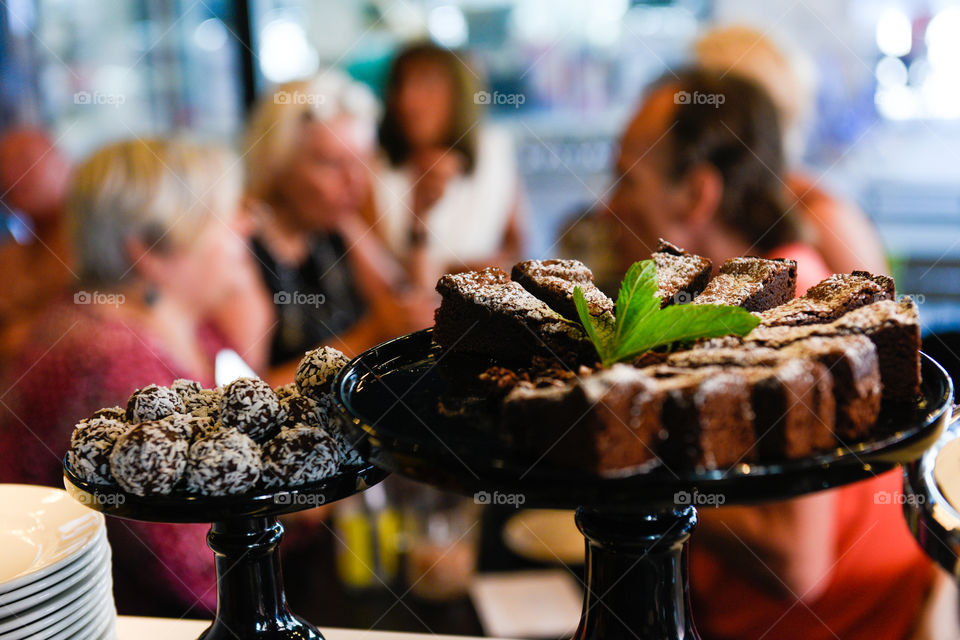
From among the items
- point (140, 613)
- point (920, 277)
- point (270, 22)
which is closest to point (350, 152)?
point (270, 22)

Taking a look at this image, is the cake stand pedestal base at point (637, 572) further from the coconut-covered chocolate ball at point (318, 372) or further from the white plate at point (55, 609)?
the white plate at point (55, 609)

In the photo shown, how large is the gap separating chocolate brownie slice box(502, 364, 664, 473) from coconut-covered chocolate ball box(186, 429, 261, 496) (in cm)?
30

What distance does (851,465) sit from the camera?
0.71 meters

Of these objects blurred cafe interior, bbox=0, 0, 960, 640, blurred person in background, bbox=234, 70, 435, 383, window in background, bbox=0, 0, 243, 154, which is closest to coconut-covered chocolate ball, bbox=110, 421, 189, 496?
blurred cafe interior, bbox=0, 0, 960, 640

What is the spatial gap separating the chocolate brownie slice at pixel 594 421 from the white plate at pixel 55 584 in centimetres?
63

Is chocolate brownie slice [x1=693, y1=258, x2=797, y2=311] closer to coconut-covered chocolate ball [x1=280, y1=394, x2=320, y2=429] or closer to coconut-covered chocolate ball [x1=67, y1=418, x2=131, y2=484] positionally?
coconut-covered chocolate ball [x1=280, y1=394, x2=320, y2=429]

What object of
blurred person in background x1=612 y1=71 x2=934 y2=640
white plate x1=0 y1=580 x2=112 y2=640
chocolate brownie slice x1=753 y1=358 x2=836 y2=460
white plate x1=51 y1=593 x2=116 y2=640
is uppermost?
chocolate brownie slice x1=753 y1=358 x2=836 y2=460

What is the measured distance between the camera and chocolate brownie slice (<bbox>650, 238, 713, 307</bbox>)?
1.13m

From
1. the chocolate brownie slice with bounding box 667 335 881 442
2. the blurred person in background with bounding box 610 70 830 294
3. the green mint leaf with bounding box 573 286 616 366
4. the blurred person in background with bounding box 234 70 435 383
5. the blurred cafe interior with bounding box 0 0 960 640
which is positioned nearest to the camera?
the chocolate brownie slice with bounding box 667 335 881 442

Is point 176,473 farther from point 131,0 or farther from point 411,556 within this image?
point 131,0

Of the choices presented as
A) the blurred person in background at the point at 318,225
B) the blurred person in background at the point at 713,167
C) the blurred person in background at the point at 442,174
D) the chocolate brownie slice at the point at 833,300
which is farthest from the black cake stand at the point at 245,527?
the blurred person in background at the point at 442,174

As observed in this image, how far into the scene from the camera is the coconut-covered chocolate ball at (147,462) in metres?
0.87

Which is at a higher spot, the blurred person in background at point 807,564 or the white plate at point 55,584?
the white plate at point 55,584

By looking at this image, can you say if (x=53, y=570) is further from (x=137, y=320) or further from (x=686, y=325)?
(x=137, y=320)
